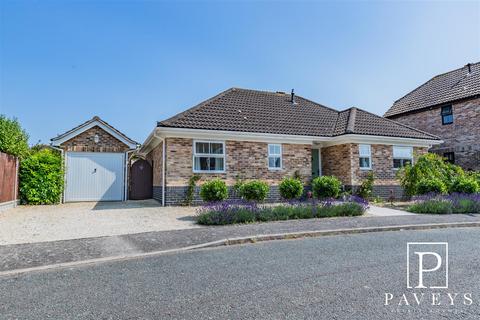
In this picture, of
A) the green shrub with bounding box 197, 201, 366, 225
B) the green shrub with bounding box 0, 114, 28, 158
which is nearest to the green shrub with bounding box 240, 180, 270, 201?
the green shrub with bounding box 197, 201, 366, 225

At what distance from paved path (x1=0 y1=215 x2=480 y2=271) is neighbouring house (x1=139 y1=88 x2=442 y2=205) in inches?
216

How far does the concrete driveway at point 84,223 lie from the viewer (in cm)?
734

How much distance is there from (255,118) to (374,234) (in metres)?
9.52

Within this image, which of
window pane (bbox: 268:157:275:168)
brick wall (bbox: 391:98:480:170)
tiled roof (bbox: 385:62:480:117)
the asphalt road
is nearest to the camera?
the asphalt road

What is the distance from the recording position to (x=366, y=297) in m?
3.62

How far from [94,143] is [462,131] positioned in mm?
22814

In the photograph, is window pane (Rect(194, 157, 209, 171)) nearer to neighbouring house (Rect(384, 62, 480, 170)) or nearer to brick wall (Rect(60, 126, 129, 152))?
brick wall (Rect(60, 126, 129, 152))

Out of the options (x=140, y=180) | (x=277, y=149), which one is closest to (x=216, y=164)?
(x=277, y=149)

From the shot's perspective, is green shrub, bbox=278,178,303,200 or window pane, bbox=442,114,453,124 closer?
green shrub, bbox=278,178,303,200

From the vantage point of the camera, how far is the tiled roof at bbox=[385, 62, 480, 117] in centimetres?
2034

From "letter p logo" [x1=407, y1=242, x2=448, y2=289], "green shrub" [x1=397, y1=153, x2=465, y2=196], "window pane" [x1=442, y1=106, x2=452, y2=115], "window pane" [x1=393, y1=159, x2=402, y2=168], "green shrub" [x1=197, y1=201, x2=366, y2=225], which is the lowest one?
"letter p logo" [x1=407, y1=242, x2=448, y2=289]

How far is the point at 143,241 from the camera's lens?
6.67 m

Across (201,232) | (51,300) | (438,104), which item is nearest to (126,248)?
(201,232)

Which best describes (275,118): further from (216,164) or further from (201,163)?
(201,163)
